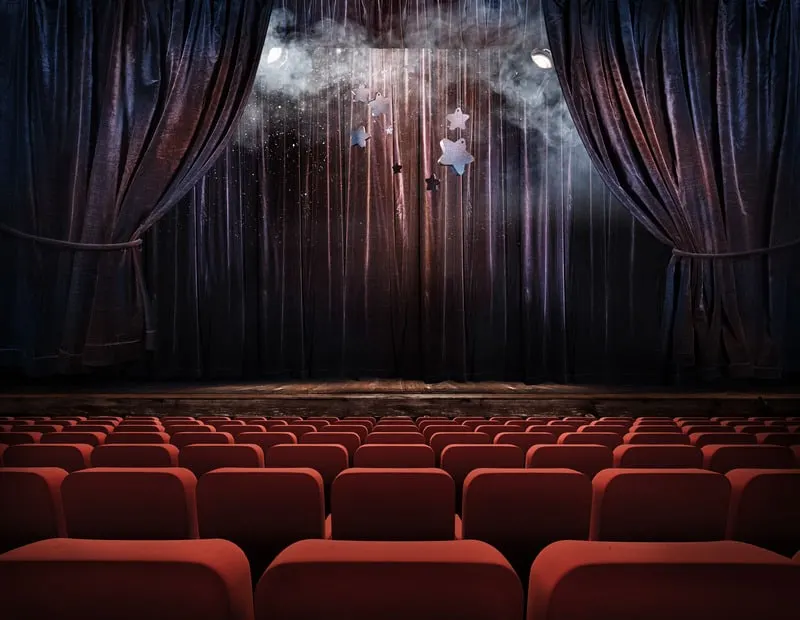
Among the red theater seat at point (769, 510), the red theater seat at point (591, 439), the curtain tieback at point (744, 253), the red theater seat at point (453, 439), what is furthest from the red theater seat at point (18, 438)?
the curtain tieback at point (744, 253)

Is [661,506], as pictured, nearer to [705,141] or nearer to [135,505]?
[135,505]

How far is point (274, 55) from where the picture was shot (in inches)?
356

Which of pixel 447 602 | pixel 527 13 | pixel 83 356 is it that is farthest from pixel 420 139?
pixel 447 602

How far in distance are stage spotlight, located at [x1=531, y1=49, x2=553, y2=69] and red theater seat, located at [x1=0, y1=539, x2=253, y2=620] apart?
9.38 m

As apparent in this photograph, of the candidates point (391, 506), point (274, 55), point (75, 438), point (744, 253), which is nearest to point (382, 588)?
point (391, 506)

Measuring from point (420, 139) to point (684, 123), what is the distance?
137 inches

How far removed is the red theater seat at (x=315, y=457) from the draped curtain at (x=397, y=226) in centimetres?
653

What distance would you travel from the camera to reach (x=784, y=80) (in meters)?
8.16

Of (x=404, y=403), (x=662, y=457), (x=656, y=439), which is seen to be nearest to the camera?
(x=662, y=457)

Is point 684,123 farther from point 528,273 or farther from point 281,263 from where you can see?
point 281,263

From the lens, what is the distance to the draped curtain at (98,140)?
25.1ft

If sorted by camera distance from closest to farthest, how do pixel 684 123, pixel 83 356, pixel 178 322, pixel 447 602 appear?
pixel 447 602 < pixel 83 356 < pixel 684 123 < pixel 178 322

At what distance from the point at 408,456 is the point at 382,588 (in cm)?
163

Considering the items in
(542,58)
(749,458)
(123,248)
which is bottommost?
(749,458)
